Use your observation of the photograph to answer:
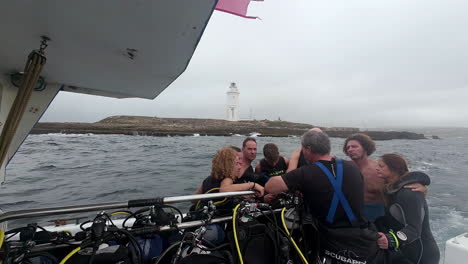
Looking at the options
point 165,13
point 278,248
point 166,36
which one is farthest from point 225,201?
point 165,13

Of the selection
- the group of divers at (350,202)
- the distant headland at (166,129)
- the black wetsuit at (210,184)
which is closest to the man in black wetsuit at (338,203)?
the group of divers at (350,202)

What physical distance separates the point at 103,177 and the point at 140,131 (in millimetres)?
35873

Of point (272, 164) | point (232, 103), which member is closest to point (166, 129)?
point (232, 103)

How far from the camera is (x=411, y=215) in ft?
6.75

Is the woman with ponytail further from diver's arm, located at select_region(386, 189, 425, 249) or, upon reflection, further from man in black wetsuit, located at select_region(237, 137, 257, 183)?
man in black wetsuit, located at select_region(237, 137, 257, 183)

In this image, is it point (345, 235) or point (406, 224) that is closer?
point (345, 235)

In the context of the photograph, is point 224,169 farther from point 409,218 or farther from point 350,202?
point 409,218

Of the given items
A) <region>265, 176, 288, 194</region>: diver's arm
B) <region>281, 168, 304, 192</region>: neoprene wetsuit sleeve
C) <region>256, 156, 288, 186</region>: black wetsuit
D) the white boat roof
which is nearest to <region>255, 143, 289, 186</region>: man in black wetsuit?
<region>256, 156, 288, 186</region>: black wetsuit

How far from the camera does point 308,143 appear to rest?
1948 millimetres

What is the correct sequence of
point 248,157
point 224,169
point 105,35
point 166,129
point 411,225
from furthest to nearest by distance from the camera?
point 166,129
point 248,157
point 224,169
point 411,225
point 105,35

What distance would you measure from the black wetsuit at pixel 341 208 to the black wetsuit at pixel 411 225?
49 cm

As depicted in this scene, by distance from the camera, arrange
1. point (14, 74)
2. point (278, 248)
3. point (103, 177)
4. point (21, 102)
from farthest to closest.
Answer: point (103, 177) < point (14, 74) < point (278, 248) < point (21, 102)

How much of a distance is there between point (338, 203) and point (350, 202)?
10cm

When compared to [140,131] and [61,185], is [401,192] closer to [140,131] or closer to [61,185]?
[61,185]
